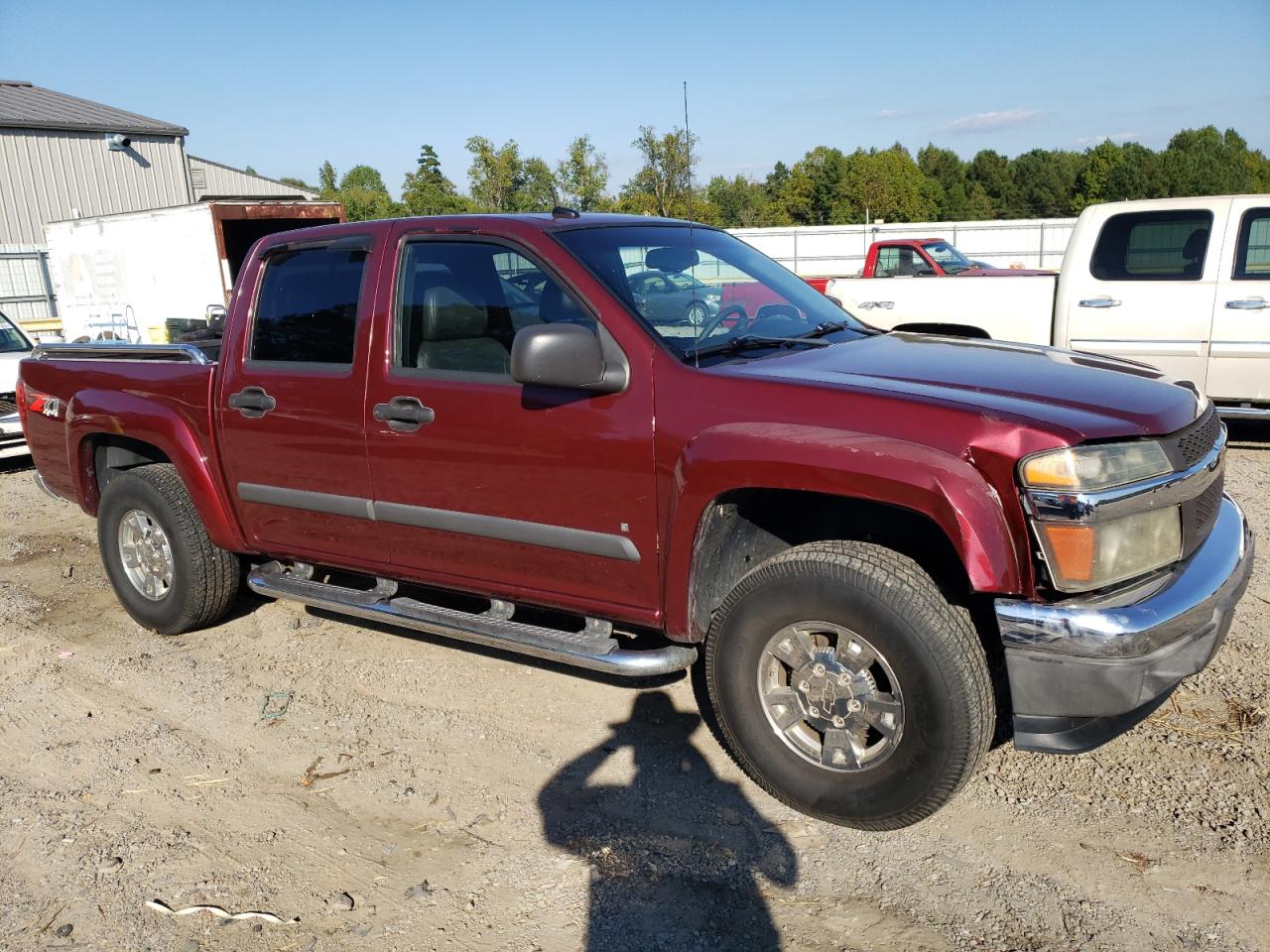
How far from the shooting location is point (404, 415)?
3877 mm

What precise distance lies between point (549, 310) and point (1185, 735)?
2.80 metres

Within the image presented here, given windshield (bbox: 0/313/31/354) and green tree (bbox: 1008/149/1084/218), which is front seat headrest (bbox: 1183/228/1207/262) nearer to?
windshield (bbox: 0/313/31/354)

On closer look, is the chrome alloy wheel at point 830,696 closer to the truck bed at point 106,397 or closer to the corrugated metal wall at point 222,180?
the truck bed at point 106,397

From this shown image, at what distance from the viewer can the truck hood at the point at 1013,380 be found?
2.87 meters

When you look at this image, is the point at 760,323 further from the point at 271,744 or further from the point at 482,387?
the point at 271,744

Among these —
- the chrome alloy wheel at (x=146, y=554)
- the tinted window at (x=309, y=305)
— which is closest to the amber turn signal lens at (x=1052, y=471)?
the tinted window at (x=309, y=305)

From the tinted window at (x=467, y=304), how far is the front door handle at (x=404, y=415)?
0.16m

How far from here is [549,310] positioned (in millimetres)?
3664

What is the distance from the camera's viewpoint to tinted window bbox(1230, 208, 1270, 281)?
753cm

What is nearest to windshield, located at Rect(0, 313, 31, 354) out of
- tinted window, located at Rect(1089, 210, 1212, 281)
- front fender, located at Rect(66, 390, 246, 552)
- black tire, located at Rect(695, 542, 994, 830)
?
front fender, located at Rect(66, 390, 246, 552)

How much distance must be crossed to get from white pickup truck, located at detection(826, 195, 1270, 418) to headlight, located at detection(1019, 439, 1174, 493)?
5.25 metres

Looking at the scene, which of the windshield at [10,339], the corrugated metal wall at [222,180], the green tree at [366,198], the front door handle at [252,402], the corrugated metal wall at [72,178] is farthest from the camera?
the green tree at [366,198]

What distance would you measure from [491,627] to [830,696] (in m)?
1.40

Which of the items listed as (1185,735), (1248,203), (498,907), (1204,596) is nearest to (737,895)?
(498,907)
